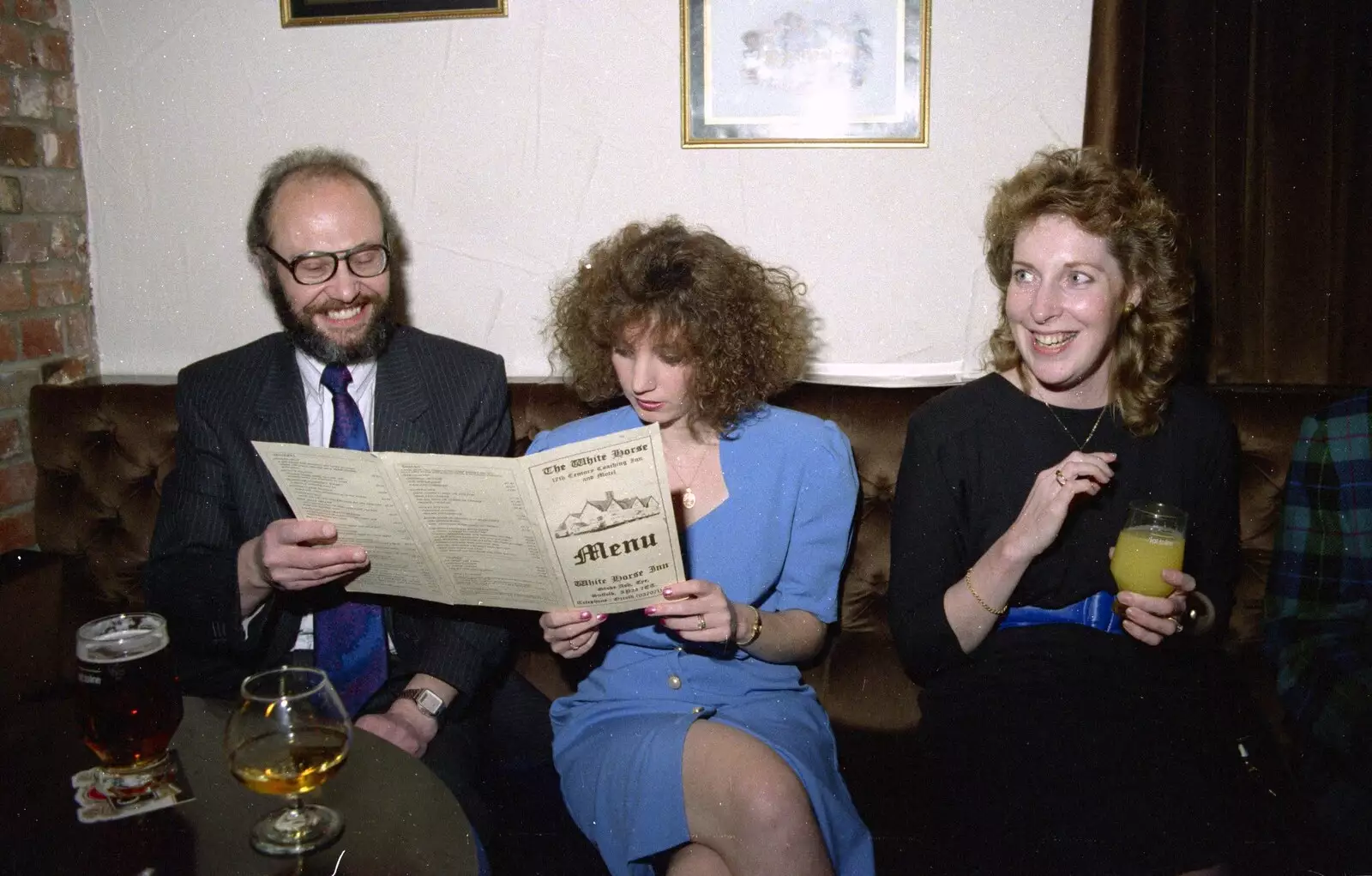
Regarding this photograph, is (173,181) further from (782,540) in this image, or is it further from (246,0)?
(782,540)

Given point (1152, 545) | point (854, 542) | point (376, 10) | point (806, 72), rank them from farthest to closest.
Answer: point (376, 10)
point (806, 72)
point (854, 542)
point (1152, 545)

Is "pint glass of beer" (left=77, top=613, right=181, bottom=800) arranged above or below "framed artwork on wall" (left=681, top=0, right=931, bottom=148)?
below

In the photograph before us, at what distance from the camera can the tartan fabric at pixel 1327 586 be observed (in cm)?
152

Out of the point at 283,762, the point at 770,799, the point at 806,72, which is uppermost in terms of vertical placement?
the point at 806,72

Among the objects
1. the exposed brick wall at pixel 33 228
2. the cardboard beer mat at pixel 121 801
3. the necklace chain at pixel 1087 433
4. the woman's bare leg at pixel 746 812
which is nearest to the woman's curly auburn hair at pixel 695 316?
the necklace chain at pixel 1087 433

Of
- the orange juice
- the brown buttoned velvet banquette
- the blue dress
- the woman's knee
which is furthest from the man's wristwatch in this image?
the orange juice

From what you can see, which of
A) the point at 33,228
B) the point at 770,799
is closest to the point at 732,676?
the point at 770,799

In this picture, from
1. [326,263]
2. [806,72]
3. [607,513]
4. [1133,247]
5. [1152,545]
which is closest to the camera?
[607,513]

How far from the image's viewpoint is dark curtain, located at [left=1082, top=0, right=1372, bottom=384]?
2023 millimetres

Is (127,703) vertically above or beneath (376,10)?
beneath

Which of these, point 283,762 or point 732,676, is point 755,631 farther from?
point 283,762

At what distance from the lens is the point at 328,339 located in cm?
185

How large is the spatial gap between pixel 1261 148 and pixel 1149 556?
1.14 metres

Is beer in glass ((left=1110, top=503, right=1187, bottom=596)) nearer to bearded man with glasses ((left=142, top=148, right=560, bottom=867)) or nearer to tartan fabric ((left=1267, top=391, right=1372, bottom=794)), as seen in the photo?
tartan fabric ((left=1267, top=391, right=1372, bottom=794))
